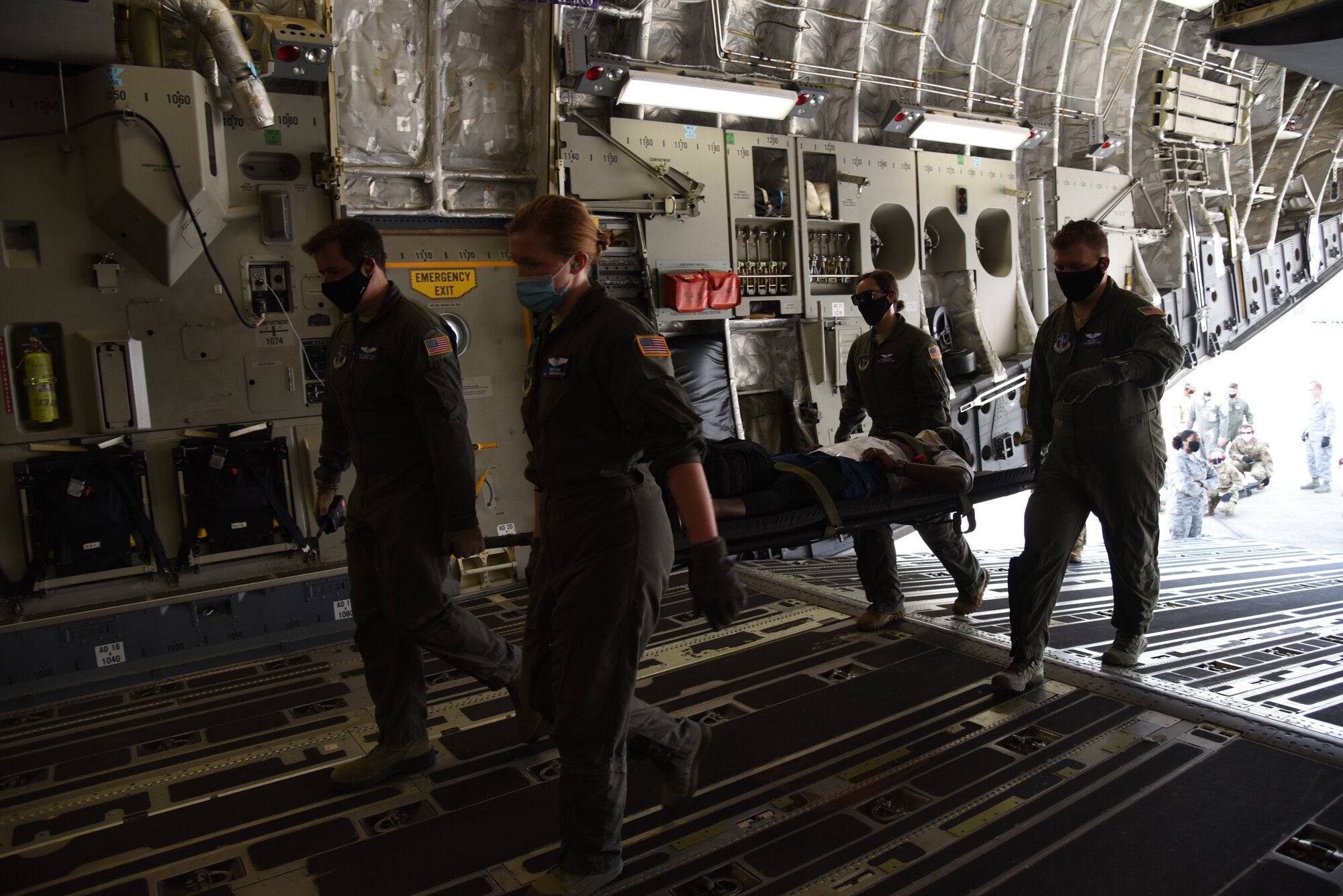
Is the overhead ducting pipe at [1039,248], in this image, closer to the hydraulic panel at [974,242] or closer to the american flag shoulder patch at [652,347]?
the hydraulic panel at [974,242]

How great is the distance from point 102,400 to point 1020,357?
8199 mm

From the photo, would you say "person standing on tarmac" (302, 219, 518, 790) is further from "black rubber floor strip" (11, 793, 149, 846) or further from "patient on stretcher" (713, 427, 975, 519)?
"patient on stretcher" (713, 427, 975, 519)

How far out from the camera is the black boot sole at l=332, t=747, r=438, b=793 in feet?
10.0

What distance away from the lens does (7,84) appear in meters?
4.57

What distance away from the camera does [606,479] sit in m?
2.26

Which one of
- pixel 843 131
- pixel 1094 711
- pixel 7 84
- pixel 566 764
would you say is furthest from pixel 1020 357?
pixel 7 84

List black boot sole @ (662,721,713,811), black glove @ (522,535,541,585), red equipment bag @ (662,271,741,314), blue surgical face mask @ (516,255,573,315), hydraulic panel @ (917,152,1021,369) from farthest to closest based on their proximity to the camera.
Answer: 1. hydraulic panel @ (917,152,1021,369)
2. red equipment bag @ (662,271,741,314)
3. black boot sole @ (662,721,713,811)
4. black glove @ (522,535,541,585)
5. blue surgical face mask @ (516,255,573,315)

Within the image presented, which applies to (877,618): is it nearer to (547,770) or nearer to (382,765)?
(547,770)

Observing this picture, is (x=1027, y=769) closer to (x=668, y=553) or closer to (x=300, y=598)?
(x=668, y=553)

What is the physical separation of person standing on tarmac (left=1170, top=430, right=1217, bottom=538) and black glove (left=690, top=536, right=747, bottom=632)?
33.3ft

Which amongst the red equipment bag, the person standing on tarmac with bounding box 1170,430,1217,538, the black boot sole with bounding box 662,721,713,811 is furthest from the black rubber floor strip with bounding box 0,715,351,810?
the person standing on tarmac with bounding box 1170,430,1217,538

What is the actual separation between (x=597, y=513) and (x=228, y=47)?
4006 mm

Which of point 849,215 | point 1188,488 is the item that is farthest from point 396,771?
point 1188,488

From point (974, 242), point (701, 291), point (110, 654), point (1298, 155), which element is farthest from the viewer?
point (1298, 155)
